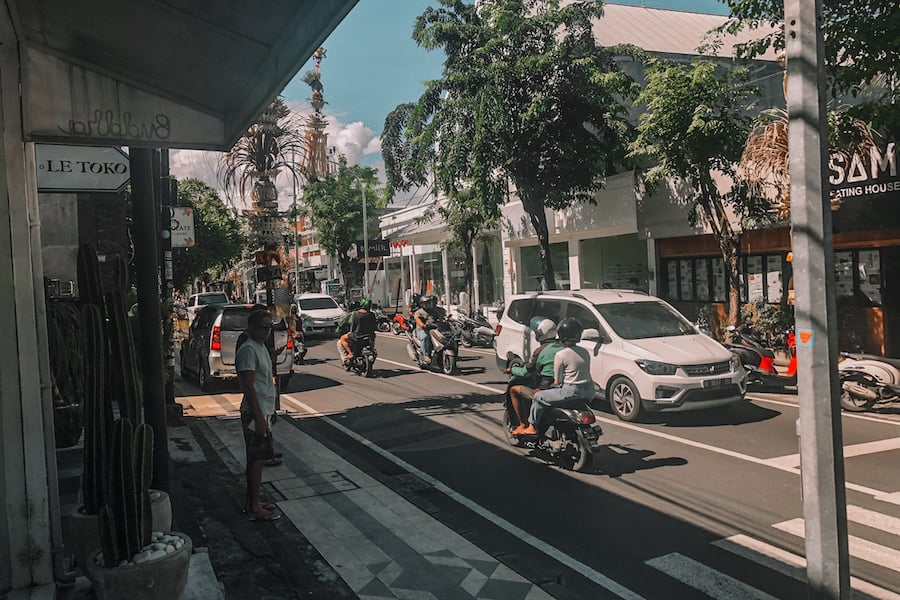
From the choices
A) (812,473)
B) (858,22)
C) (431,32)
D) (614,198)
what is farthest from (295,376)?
(812,473)

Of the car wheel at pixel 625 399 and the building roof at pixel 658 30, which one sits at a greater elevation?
the building roof at pixel 658 30

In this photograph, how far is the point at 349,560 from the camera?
540 cm

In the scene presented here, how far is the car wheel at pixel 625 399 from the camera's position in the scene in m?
9.78

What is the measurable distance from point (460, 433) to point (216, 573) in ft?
15.9

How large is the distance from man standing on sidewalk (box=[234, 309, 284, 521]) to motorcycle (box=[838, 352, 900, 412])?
7.83m

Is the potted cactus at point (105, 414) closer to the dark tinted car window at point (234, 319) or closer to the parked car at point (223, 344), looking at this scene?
the parked car at point (223, 344)

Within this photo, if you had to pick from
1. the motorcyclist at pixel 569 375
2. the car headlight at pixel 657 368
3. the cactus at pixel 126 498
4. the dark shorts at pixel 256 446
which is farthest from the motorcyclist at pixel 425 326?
the cactus at pixel 126 498

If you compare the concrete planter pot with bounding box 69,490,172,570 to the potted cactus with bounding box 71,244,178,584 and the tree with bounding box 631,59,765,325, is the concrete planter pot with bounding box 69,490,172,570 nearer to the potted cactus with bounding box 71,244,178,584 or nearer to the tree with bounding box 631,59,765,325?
the potted cactus with bounding box 71,244,178,584

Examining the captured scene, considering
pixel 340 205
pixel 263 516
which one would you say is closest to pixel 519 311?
pixel 263 516

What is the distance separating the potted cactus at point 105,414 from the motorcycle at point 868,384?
913 centimetres

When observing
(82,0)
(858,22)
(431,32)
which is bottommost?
(82,0)

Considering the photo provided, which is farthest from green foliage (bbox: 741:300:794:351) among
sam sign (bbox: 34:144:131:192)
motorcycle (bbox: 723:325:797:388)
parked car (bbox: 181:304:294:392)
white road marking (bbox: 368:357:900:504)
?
sam sign (bbox: 34:144:131:192)

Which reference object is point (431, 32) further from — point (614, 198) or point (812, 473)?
point (812, 473)

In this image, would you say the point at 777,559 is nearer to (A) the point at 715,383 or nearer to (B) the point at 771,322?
(A) the point at 715,383
